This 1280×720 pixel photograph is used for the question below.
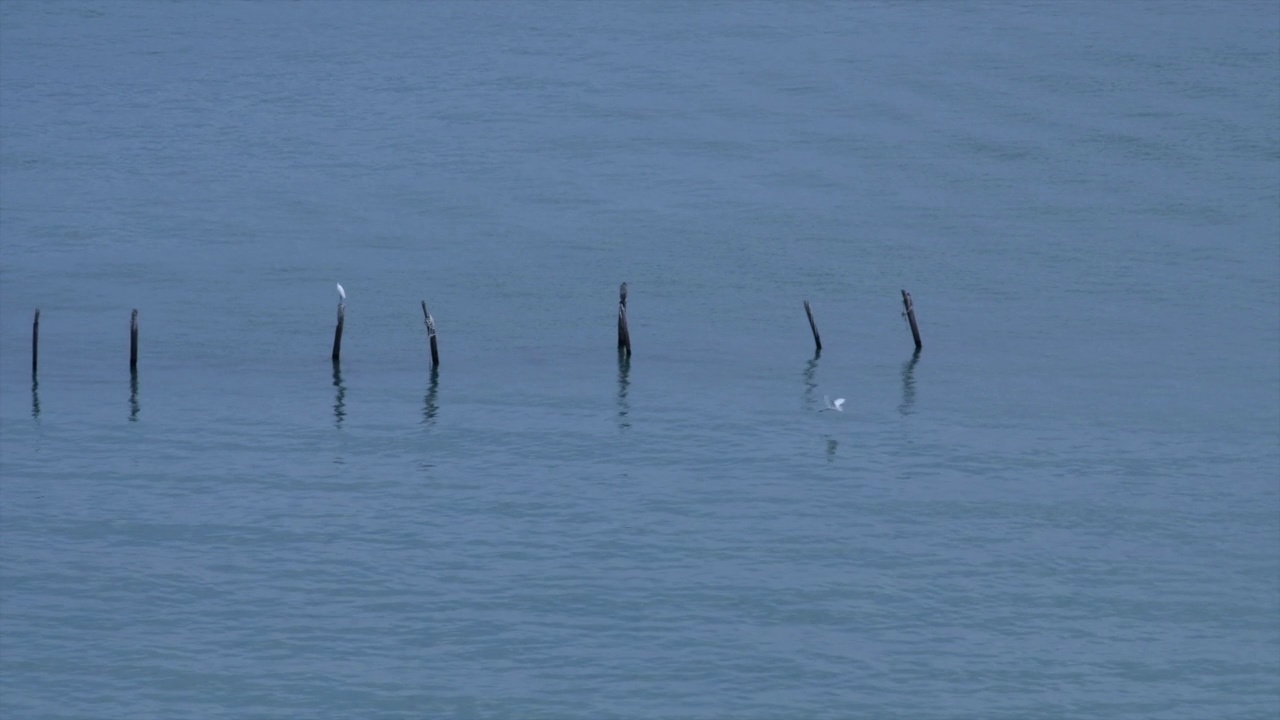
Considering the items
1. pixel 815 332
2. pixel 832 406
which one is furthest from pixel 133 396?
pixel 815 332

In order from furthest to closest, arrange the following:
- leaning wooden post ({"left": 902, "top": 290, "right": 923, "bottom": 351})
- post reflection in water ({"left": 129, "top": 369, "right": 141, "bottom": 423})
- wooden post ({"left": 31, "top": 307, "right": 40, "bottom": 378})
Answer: leaning wooden post ({"left": 902, "top": 290, "right": 923, "bottom": 351}) → wooden post ({"left": 31, "top": 307, "right": 40, "bottom": 378}) → post reflection in water ({"left": 129, "top": 369, "right": 141, "bottom": 423})

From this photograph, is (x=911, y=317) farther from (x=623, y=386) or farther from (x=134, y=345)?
(x=134, y=345)

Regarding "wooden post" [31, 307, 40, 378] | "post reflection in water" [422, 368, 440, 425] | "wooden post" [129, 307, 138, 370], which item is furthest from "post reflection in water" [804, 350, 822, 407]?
"wooden post" [31, 307, 40, 378]

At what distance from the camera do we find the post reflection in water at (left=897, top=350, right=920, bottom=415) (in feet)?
172

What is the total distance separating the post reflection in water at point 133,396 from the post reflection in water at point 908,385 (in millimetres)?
22973

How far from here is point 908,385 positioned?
181 feet

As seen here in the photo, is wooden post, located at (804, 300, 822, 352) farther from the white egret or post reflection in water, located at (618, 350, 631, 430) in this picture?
post reflection in water, located at (618, 350, 631, 430)

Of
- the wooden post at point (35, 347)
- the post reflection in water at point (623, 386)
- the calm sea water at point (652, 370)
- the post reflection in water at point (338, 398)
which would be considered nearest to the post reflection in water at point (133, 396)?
the calm sea water at point (652, 370)

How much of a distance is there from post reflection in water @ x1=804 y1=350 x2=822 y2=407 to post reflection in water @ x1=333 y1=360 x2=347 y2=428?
1406 cm

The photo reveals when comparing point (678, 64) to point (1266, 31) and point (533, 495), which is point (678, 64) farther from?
point (533, 495)

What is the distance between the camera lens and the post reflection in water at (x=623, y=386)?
5138 centimetres

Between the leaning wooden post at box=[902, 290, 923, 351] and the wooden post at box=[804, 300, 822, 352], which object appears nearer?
the wooden post at box=[804, 300, 822, 352]

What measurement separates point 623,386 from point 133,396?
15326 millimetres

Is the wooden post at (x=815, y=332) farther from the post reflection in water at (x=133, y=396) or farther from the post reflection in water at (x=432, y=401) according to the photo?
the post reflection in water at (x=133, y=396)
